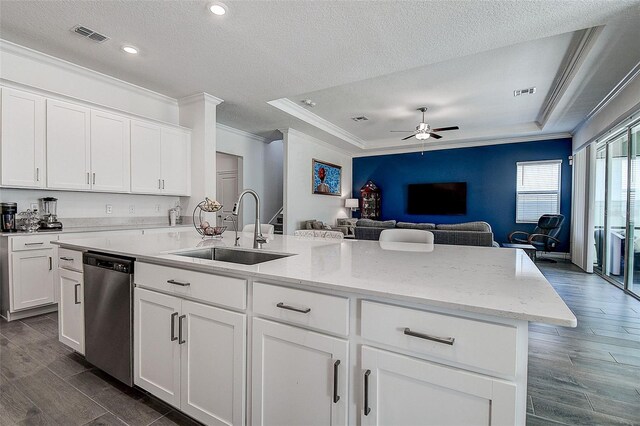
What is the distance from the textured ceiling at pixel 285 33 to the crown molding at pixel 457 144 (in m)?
3.46

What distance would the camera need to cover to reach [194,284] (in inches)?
56.3

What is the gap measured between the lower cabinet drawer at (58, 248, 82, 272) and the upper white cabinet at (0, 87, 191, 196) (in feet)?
5.12

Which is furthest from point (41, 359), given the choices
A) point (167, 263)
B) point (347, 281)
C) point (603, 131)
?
point (603, 131)

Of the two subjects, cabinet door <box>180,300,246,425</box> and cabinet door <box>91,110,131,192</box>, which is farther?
cabinet door <box>91,110,131,192</box>

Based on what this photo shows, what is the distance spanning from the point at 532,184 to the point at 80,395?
8.26 m

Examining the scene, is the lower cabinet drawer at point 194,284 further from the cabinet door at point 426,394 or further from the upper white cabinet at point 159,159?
the upper white cabinet at point 159,159

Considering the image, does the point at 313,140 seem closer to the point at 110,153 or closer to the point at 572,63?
the point at 110,153

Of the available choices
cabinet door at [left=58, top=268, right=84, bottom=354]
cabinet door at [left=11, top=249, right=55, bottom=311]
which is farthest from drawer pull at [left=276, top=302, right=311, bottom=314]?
cabinet door at [left=11, top=249, right=55, bottom=311]

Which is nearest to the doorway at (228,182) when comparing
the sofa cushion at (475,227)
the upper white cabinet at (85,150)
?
the upper white cabinet at (85,150)

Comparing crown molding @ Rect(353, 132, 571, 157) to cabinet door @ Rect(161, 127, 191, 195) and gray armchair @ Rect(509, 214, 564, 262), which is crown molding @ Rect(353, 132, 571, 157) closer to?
gray armchair @ Rect(509, 214, 564, 262)

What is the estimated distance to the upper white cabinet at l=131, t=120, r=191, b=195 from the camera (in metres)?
3.99

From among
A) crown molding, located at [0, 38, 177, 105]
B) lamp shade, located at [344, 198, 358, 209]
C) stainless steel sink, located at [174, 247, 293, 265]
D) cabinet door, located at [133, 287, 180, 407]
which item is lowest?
cabinet door, located at [133, 287, 180, 407]

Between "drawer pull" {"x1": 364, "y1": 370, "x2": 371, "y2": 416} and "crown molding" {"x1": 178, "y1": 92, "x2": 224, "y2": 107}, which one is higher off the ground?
"crown molding" {"x1": 178, "y1": 92, "x2": 224, "y2": 107}

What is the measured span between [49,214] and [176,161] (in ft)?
5.23
